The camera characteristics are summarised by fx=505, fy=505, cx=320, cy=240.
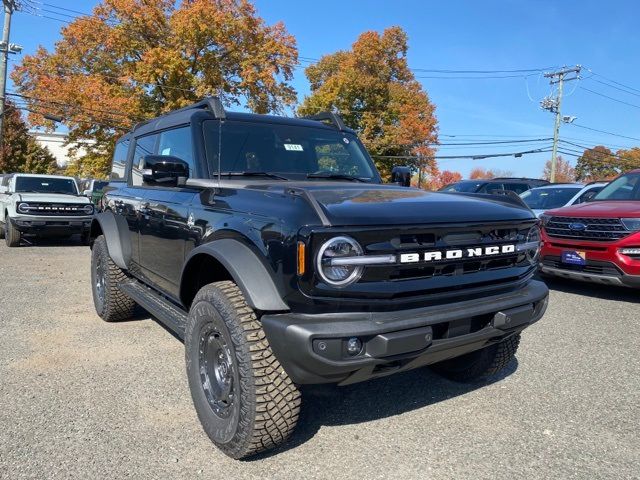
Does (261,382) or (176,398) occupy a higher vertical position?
Result: (261,382)

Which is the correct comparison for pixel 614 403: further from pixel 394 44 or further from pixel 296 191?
pixel 394 44

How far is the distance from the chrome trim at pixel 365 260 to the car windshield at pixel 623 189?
6.13 meters

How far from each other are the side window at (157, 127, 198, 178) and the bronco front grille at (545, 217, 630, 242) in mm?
5171

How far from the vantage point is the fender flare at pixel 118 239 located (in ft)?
15.0

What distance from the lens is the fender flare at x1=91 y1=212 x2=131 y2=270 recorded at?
4.57m

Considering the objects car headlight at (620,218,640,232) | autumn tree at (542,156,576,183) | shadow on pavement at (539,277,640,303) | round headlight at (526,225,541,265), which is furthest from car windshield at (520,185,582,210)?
autumn tree at (542,156,576,183)

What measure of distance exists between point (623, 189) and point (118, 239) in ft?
22.5

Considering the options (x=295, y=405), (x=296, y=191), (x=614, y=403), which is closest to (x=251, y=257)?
(x=296, y=191)

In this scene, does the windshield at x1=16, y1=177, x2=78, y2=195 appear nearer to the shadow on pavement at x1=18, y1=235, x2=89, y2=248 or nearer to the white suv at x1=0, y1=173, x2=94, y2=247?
the white suv at x1=0, y1=173, x2=94, y2=247

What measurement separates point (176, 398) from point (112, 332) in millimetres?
1787

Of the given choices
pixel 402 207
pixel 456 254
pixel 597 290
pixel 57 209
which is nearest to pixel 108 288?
pixel 402 207

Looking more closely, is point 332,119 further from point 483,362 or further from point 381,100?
point 381,100

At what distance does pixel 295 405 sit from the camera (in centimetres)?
250

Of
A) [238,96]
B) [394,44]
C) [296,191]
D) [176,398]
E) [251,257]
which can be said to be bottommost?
[176,398]
